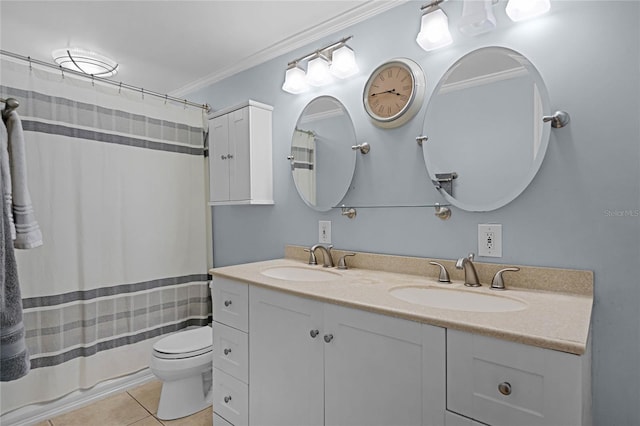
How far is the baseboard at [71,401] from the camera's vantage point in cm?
189

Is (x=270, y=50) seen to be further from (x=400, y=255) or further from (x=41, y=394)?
(x=41, y=394)

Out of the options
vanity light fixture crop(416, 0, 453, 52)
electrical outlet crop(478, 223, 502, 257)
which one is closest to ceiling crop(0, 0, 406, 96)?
vanity light fixture crop(416, 0, 453, 52)

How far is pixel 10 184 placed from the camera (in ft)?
4.35

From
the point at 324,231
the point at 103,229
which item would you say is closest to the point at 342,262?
the point at 324,231

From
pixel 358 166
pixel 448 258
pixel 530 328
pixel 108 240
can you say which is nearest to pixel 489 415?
pixel 530 328

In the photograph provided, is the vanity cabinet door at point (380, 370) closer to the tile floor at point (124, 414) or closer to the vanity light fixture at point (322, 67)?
the tile floor at point (124, 414)

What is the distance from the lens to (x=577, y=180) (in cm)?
127

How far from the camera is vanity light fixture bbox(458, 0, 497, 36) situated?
4.50ft

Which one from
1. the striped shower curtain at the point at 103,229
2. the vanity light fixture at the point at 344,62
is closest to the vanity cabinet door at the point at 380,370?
the vanity light fixture at the point at 344,62

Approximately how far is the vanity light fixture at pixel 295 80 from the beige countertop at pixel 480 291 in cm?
108

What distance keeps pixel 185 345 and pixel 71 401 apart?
757 millimetres

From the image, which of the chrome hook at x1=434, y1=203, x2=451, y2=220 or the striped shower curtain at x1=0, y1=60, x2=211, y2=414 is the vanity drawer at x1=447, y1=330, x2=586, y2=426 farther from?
the striped shower curtain at x1=0, y1=60, x2=211, y2=414

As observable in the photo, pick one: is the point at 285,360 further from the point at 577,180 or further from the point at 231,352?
the point at 577,180

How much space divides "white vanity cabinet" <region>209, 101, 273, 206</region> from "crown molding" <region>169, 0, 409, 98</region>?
391 mm
